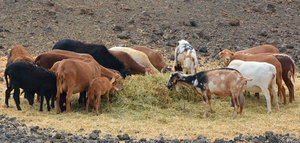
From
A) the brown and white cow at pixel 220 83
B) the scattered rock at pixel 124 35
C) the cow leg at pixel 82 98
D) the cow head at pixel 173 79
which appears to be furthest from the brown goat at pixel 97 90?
the scattered rock at pixel 124 35

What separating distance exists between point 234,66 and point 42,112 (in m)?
4.98

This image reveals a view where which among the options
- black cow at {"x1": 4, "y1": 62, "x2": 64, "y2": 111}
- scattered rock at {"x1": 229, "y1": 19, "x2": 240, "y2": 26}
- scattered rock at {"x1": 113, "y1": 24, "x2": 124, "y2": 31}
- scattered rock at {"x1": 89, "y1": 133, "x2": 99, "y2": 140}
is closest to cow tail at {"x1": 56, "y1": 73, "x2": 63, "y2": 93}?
black cow at {"x1": 4, "y1": 62, "x2": 64, "y2": 111}

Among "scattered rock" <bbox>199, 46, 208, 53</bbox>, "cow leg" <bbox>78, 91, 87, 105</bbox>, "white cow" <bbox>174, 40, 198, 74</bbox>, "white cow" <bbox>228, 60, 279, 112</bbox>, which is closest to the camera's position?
"cow leg" <bbox>78, 91, 87, 105</bbox>

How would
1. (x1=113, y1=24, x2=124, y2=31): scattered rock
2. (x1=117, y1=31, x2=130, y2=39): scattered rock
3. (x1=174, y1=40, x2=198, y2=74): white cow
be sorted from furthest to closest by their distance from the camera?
(x1=113, y1=24, x2=124, y2=31): scattered rock → (x1=117, y1=31, x2=130, y2=39): scattered rock → (x1=174, y1=40, x2=198, y2=74): white cow

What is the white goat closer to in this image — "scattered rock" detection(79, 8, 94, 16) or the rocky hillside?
the rocky hillside

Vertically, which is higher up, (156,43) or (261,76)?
(261,76)

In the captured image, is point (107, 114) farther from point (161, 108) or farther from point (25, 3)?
point (25, 3)

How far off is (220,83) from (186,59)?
2841mm

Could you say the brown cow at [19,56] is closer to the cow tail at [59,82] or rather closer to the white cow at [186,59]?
the cow tail at [59,82]

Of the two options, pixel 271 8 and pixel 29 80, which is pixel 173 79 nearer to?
pixel 29 80

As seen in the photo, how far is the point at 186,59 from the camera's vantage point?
12781 millimetres

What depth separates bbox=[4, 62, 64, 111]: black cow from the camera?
9.89 metres

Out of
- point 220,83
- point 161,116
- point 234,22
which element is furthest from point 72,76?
point 234,22

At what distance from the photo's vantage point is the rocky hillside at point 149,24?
19.7 metres
